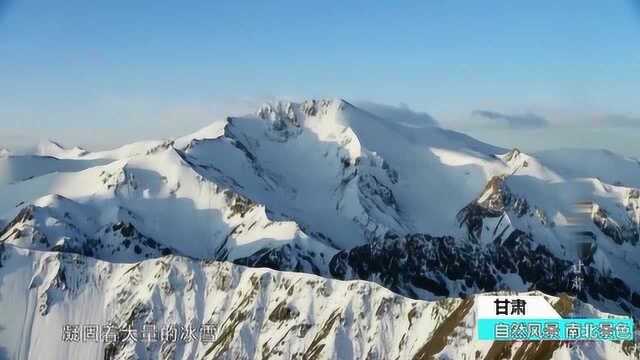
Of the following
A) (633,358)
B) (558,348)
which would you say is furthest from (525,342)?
(633,358)

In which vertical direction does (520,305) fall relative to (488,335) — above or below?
above

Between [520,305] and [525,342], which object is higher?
[520,305]

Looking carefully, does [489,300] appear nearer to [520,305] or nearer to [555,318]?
[520,305]

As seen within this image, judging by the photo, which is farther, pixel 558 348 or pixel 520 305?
pixel 558 348

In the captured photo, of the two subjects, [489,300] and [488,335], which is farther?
[488,335]

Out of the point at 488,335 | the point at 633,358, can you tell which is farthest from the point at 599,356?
the point at 488,335

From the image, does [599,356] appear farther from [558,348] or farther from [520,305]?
[520,305]

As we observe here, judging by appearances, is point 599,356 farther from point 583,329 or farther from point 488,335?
point 488,335
